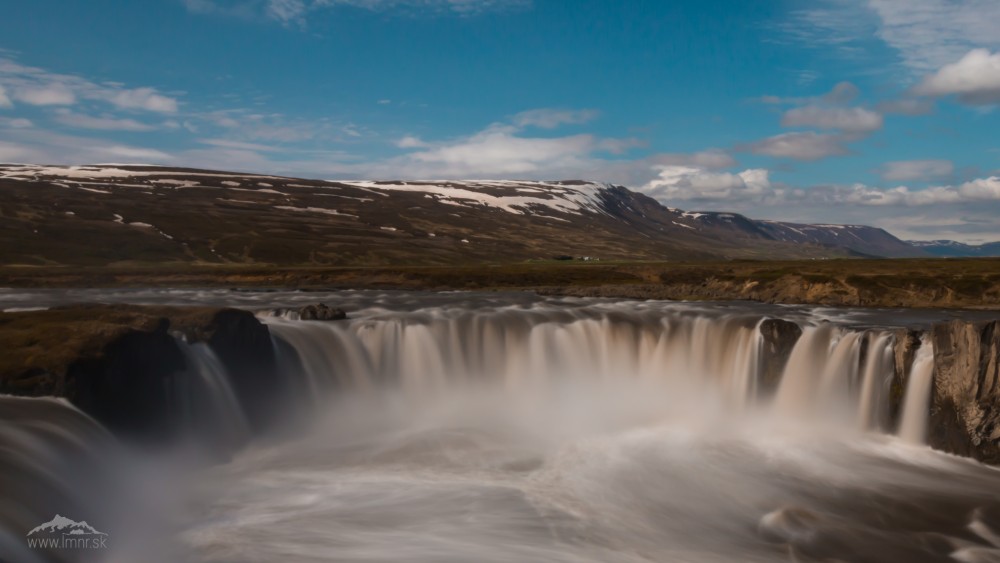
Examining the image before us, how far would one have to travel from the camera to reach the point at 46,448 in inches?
591

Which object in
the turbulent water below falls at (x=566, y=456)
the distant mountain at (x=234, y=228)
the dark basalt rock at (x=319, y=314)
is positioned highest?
the distant mountain at (x=234, y=228)

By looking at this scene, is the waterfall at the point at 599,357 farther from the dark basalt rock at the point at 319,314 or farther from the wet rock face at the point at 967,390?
the wet rock face at the point at 967,390

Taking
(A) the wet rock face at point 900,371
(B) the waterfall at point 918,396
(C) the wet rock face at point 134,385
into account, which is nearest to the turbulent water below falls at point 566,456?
(B) the waterfall at point 918,396

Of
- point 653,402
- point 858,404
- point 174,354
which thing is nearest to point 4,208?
point 174,354

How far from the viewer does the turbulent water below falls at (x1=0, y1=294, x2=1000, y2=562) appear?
1562cm

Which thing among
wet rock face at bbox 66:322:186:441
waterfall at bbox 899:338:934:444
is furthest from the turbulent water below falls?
wet rock face at bbox 66:322:186:441

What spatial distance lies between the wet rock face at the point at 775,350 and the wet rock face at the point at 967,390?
582 cm

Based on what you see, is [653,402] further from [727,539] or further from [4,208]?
[4,208]

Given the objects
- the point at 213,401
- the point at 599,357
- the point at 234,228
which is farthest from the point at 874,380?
the point at 234,228

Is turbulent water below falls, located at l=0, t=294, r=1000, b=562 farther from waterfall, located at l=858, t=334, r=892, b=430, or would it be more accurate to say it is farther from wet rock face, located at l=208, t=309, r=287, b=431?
wet rock face, located at l=208, t=309, r=287, b=431

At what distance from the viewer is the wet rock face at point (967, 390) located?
70.2 feet

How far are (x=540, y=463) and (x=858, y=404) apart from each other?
1285 centimetres

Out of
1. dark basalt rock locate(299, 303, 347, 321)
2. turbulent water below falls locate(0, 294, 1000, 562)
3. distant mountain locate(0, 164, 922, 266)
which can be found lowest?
turbulent water below falls locate(0, 294, 1000, 562)

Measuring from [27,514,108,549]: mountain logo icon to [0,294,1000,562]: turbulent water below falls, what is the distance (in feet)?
1.42
